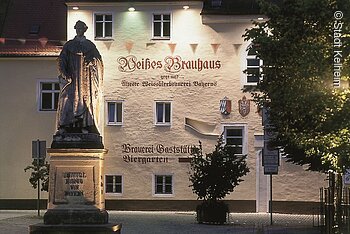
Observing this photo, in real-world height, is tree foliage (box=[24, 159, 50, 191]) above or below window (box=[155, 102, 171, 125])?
below

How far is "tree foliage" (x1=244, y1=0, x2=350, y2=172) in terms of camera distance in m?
18.3

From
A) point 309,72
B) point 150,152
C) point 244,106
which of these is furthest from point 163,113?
point 309,72

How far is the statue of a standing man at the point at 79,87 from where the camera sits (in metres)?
19.9

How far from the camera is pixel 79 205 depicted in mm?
19188

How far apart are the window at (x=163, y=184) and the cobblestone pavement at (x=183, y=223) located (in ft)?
5.34

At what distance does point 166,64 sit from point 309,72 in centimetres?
2274

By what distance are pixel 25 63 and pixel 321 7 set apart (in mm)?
24886

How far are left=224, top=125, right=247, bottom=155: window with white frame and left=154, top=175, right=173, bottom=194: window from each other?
319 centimetres

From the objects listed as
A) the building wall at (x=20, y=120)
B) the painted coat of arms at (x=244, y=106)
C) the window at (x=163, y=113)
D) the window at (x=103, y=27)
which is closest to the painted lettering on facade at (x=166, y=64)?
the window at (x=103, y=27)

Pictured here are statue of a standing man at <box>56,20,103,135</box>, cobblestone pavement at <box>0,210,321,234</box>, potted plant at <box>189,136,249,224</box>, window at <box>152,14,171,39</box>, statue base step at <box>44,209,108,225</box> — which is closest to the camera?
statue base step at <box>44,209,108,225</box>

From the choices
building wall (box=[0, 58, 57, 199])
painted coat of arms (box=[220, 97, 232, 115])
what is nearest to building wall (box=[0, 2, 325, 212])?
painted coat of arms (box=[220, 97, 232, 115])

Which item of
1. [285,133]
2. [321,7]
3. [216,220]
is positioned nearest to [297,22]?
[321,7]

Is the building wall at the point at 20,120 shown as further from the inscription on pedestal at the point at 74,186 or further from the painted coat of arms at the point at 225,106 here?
the inscription on pedestal at the point at 74,186

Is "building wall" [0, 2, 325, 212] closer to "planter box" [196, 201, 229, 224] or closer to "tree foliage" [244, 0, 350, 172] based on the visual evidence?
"planter box" [196, 201, 229, 224]
